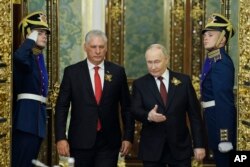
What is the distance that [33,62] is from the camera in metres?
5.63

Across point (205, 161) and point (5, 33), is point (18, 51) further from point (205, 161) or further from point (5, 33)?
point (205, 161)

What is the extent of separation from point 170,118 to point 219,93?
2.39 ft

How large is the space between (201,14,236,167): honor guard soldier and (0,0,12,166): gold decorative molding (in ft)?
5.65

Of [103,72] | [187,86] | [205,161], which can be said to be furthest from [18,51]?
[205,161]

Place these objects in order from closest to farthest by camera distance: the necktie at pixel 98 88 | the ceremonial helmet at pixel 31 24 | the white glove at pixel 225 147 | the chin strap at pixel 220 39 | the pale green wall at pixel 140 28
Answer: the necktie at pixel 98 88
the white glove at pixel 225 147
the ceremonial helmet at pixel 31 24
the chin strap at pixel 220 39
the pale green wall at pixel 140 28

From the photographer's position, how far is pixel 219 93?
5.62 meters

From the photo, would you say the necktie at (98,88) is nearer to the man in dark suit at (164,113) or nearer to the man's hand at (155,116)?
the man in dark suit at (164,113)

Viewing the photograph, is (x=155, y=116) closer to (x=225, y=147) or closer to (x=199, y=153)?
(x=199, y=153)

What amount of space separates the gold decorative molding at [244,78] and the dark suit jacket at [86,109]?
2.83 feet

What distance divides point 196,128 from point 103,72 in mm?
868

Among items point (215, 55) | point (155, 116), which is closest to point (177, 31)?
point (215, 55)

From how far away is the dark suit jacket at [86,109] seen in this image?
17.1ft

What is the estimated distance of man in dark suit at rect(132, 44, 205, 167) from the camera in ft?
16.6

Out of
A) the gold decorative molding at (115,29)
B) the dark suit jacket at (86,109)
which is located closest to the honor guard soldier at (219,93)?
the dark suit jacket at (86,109)
